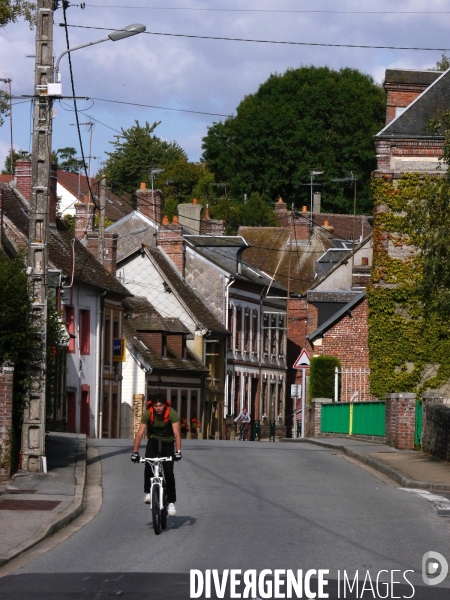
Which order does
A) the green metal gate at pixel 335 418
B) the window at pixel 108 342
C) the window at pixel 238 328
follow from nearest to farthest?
the green metal gate at pixel 335 418, the window at pixel 108 342, the window at pixel 238 328

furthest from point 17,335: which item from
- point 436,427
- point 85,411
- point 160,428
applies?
point 85,411

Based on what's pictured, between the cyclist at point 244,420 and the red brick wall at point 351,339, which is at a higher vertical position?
the red brick wall at point 351,339

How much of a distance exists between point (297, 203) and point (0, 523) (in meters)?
65.9

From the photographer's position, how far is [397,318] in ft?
125

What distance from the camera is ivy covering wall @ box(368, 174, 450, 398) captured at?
3762 centimetres

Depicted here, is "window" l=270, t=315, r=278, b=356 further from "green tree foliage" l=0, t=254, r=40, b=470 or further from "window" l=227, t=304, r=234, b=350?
"green tree foliage" l=0, t=254, r=40, b=470

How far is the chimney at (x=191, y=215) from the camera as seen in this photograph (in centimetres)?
6419

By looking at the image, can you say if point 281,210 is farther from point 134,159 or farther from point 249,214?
point 134,159

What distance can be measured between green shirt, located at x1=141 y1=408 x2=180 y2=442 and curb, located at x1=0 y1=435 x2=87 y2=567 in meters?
1.64

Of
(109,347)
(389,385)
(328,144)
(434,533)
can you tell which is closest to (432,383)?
(389,385)

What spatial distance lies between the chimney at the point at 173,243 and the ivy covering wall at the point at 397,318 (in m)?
19.9

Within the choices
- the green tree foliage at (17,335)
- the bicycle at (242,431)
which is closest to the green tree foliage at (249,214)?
the bicycle at (242,431)

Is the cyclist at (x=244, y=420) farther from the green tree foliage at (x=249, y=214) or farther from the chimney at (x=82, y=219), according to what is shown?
the green tree foliage at (x=249, y=214)

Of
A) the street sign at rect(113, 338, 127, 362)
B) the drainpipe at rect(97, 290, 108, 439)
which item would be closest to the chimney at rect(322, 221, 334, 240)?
the street sign at rect(113, 338, 127, 362)
